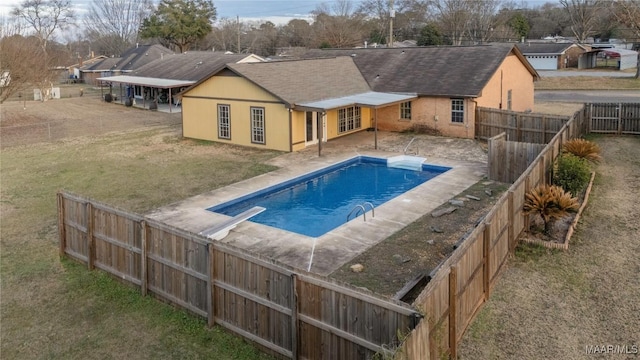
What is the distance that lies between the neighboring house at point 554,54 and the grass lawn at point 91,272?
157 ft

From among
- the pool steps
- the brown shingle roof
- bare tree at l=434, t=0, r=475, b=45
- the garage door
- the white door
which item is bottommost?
the pool steps

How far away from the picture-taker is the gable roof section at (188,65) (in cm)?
4106

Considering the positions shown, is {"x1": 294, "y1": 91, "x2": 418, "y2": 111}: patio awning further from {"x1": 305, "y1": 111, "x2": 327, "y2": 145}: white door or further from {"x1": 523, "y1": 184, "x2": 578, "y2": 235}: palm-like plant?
{"x1": 523, "y1": 184, "x2": 578, "y2": 235}: palm-like plant

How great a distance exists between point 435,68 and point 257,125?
10.3m

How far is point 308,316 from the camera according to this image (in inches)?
297

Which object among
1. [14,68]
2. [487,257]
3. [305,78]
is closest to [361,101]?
[305,78]

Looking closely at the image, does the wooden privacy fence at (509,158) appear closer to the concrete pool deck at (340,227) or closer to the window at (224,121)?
the concrete pool deck at (340,227)

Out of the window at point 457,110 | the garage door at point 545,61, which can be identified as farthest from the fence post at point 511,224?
the garage door at point 545,61

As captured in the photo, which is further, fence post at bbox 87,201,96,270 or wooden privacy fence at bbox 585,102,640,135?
wooden privacy fence at bbox 585,102,640,135

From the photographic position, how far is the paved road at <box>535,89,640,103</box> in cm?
3803

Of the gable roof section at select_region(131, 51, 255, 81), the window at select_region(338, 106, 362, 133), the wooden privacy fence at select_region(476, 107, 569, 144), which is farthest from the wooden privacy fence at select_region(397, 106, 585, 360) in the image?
the gable roof section at select_region(131, 51, 255, 81)

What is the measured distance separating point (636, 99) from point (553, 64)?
81.7ft

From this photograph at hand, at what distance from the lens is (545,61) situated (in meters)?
61.4

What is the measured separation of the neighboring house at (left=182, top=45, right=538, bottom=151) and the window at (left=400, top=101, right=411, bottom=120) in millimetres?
52
